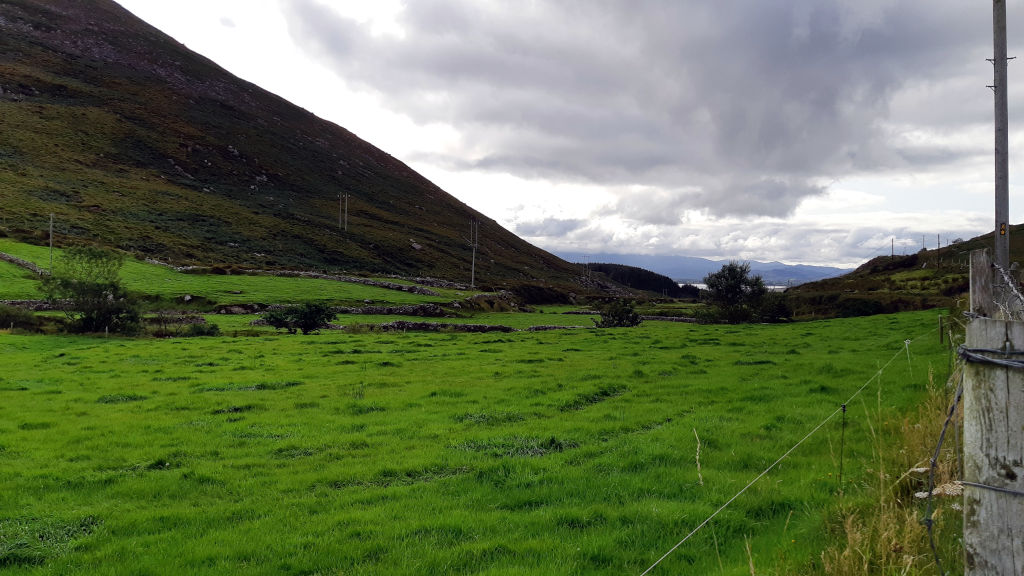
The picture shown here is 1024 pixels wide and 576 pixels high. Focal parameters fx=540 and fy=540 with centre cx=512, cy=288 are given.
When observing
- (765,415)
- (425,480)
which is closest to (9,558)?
(425,480)

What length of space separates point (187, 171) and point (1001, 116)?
130m

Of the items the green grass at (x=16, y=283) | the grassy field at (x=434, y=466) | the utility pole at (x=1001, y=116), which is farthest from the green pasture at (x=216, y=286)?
the utility pole at (x=1001, y=116)

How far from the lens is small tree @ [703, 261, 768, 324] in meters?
58.2

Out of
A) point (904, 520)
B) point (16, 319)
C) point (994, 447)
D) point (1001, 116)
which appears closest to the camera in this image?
point (994, 447)

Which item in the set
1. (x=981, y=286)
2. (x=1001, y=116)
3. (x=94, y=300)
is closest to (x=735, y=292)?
(x=1001, y=116)

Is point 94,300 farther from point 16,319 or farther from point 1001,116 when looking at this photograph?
point 1001,116

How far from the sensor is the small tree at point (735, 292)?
58.2 m

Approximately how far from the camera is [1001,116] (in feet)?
41.1

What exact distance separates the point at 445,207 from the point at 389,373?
159 metres

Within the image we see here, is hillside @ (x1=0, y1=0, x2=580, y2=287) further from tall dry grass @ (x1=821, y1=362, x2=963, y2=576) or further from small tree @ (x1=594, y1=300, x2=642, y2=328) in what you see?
tall dry grass @ (x1=821, y1=362, x2=963, y2=576)

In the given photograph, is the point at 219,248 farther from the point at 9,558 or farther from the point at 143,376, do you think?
Answer: the point at 9,558

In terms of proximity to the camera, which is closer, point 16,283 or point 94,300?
point 94,300

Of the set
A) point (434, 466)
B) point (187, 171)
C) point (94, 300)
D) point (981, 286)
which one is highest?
point (187, 171)

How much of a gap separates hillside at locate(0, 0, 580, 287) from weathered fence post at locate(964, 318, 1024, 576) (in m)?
79.1
